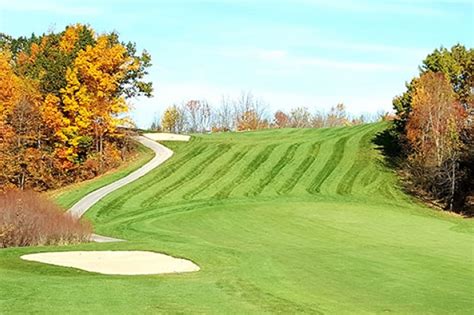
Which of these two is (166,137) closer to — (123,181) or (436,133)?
(123,181)

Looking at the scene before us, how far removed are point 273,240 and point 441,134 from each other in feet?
94.3

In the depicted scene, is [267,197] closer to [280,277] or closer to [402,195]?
[402,195]

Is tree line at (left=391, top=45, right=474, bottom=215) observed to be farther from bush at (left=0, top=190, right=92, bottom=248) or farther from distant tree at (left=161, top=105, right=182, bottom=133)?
distant tree at (left=161, top=105, right=182, bottom=133)

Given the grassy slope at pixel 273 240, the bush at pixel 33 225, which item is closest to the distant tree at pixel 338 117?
the grassy slope at pixel 273 240

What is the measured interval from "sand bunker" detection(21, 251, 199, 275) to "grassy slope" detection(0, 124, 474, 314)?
32.5 inches

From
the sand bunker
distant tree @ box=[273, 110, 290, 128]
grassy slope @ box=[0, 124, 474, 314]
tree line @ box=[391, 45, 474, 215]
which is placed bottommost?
the sand bunker

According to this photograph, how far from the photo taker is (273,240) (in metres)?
29.6

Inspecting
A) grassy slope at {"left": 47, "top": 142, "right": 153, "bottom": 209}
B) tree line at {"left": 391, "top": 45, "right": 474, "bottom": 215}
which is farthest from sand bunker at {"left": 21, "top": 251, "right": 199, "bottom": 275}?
tree line at {"left": 391, "top": 45, "right": 474, "bottom": 215}

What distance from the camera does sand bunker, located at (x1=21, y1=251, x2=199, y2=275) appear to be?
1972cm

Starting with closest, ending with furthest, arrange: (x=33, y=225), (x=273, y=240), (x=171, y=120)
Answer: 1. (x=33, y=225)
2. (x=273, y=240)
3. (x=171, y=120)

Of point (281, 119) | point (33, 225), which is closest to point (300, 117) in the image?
point (281, 119)

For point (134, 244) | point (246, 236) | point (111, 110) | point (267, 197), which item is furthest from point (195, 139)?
point (134, 244)

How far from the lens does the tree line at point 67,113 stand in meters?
56.8

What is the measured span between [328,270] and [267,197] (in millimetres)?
28524
